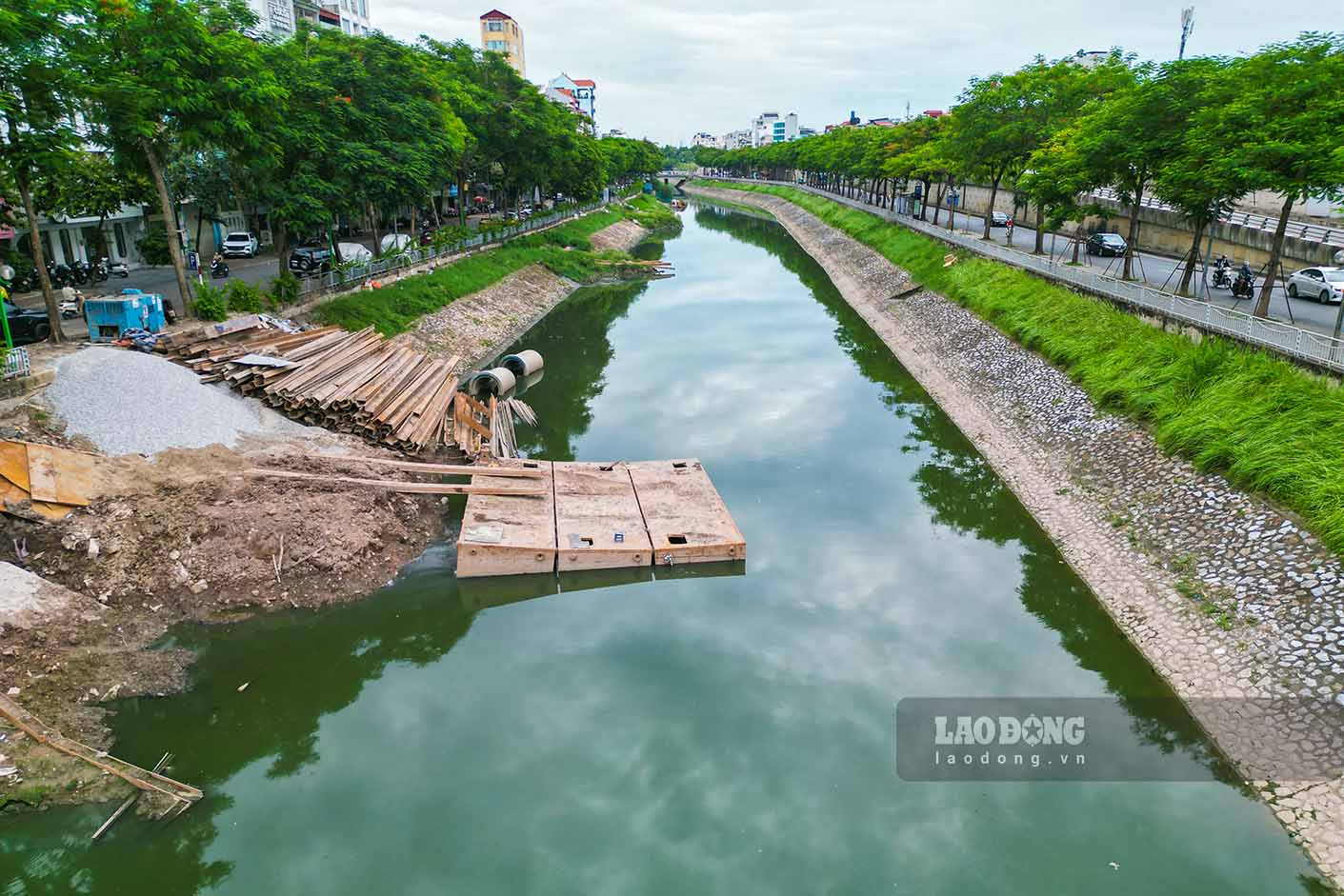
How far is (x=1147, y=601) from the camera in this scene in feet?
54.3

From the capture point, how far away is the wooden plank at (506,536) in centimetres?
1823

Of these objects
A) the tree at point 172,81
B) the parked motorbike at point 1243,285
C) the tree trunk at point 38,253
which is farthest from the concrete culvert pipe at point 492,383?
the parked motorbike at point 1243,285

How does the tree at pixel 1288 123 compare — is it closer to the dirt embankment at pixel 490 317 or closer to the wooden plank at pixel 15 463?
the dirt embankment at pixel 490 317

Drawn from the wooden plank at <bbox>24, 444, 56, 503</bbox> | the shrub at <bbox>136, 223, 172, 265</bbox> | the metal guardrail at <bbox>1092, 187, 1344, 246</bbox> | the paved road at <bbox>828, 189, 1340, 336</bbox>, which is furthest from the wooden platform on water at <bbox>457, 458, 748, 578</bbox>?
the shrub at <bbox>136, 223, 172, 265</bbox>

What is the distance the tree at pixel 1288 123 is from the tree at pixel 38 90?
29.8 metres

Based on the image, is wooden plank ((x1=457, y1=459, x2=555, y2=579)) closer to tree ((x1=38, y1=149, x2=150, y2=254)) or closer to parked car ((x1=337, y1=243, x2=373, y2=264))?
tree ((x1=38, y1=149, x2=150, y2=254))

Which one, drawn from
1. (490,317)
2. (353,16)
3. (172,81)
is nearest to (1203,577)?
(172,81)

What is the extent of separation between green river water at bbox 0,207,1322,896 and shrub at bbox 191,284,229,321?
13.9 m

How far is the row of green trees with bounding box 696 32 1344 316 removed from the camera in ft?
70.5

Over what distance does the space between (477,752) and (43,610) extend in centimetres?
839

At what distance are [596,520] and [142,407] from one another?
1102 cm

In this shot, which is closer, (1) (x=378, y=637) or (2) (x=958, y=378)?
(1) (x=378, y=637)

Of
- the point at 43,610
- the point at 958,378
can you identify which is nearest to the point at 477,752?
the point at 43,610

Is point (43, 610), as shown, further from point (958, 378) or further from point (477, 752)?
point (958, 378)
